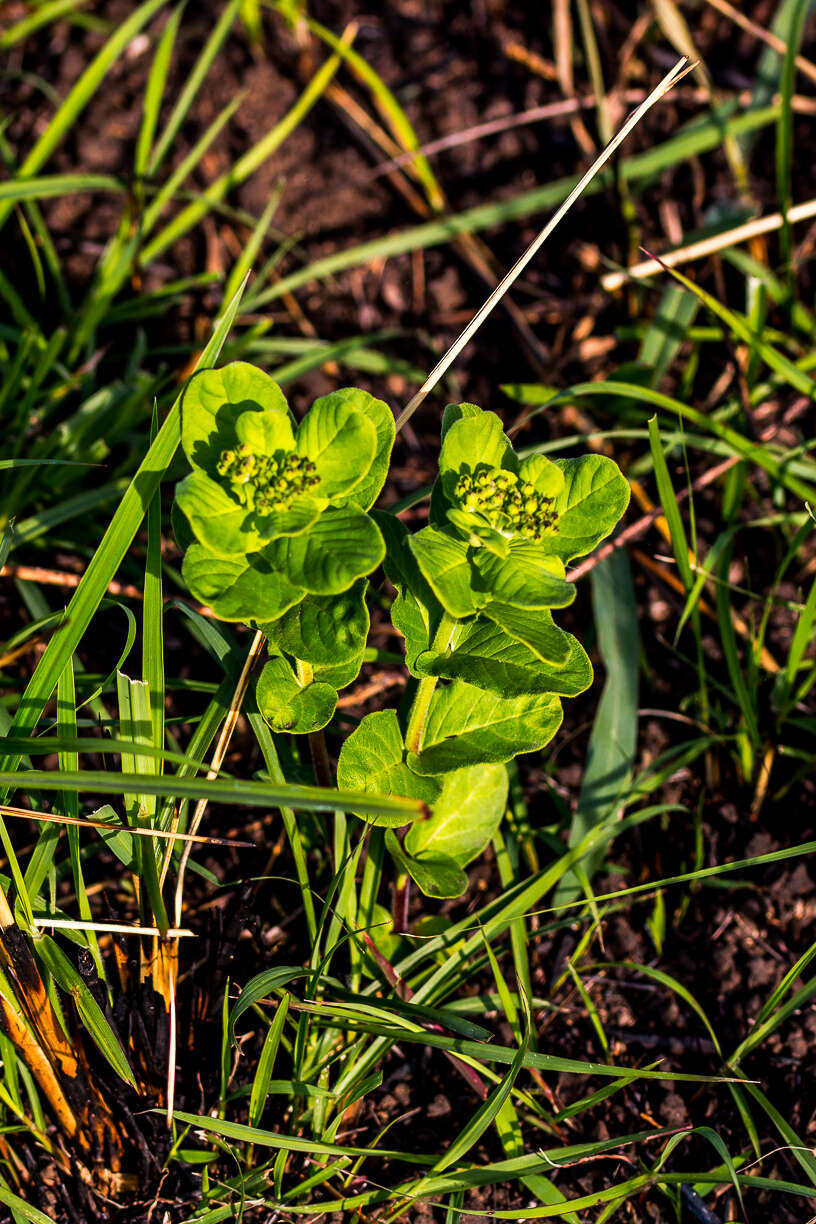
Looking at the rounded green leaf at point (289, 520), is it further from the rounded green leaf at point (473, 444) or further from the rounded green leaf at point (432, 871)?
the rounded green leaf at point (432, 871)

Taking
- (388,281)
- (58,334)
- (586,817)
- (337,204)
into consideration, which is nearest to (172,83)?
(337,204)

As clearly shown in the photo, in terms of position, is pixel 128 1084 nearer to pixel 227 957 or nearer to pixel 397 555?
pixel 227 957

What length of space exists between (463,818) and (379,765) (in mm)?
263

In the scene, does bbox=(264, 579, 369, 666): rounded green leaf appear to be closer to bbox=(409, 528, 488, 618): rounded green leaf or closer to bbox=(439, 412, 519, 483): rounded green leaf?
bbox=(409, 528, 488, 618): rounded green leaf

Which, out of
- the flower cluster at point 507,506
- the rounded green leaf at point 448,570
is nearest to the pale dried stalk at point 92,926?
the rounded green leaf at point 448,570

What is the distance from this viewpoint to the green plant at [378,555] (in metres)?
1.45

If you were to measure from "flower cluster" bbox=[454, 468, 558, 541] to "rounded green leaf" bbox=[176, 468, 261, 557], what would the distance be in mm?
322

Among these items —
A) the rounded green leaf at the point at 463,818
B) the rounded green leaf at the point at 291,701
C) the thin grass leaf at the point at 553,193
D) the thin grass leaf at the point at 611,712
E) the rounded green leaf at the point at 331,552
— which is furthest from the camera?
the thin grass leaf at the point at 553,193

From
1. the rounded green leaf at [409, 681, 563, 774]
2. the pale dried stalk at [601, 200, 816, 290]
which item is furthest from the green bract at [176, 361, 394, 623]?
the pale dried stalk at [601, 200, 816, 290]

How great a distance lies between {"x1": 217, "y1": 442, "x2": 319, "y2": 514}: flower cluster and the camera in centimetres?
146

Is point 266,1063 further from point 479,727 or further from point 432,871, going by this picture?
point 479,727

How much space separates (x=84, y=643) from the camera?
8.07 feet

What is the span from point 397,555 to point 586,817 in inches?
33.3

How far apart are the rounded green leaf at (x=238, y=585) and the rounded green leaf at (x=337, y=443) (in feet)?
0.48
